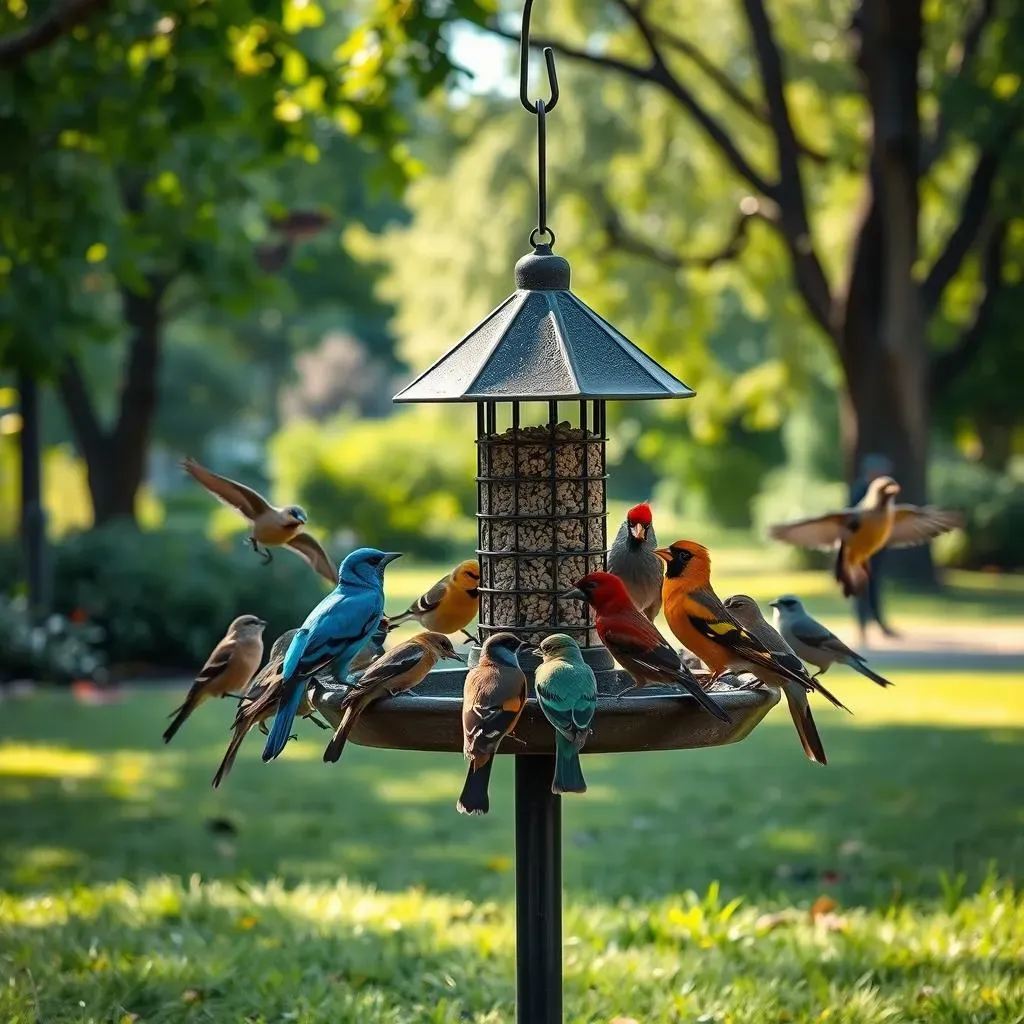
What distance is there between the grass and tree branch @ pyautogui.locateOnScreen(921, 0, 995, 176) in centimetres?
1095

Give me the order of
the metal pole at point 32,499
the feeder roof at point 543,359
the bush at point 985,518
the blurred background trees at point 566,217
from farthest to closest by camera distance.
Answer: the bush at point 985,518, the metal pole at point 32,499, the blurred background trees at point 566,217, the feeder roof at point 543,359

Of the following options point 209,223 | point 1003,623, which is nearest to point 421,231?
point 1003,623

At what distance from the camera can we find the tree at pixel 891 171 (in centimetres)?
2056

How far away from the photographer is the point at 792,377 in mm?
27859

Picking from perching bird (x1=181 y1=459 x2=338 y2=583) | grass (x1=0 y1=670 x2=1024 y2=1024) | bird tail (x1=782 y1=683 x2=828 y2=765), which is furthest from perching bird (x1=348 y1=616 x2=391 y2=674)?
grass (x1=0 y1=670 x2=1024 y2=1024)

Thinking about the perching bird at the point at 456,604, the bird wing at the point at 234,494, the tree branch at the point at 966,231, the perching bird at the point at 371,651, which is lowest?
the perching bird at the point at 371,651

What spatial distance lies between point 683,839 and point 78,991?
4222mm

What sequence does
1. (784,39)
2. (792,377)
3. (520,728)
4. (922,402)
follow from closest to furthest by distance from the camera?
(520,728) < (922,402) < (784,39) < (792,377)

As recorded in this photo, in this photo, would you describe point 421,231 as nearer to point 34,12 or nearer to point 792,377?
point 792,377

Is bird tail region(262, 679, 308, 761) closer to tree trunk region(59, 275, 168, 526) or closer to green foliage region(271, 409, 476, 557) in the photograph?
Answer: tree trunk region(59, 275, 168, 526)

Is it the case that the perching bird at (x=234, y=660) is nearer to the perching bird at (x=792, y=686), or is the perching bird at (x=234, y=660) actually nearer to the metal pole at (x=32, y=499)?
the perching bird at (x=792, y=686)

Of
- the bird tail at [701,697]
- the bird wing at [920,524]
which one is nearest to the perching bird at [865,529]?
the bird wing at [920,524]

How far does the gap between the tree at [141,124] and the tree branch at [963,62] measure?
12.4 metres

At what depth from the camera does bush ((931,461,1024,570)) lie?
30219 mm
